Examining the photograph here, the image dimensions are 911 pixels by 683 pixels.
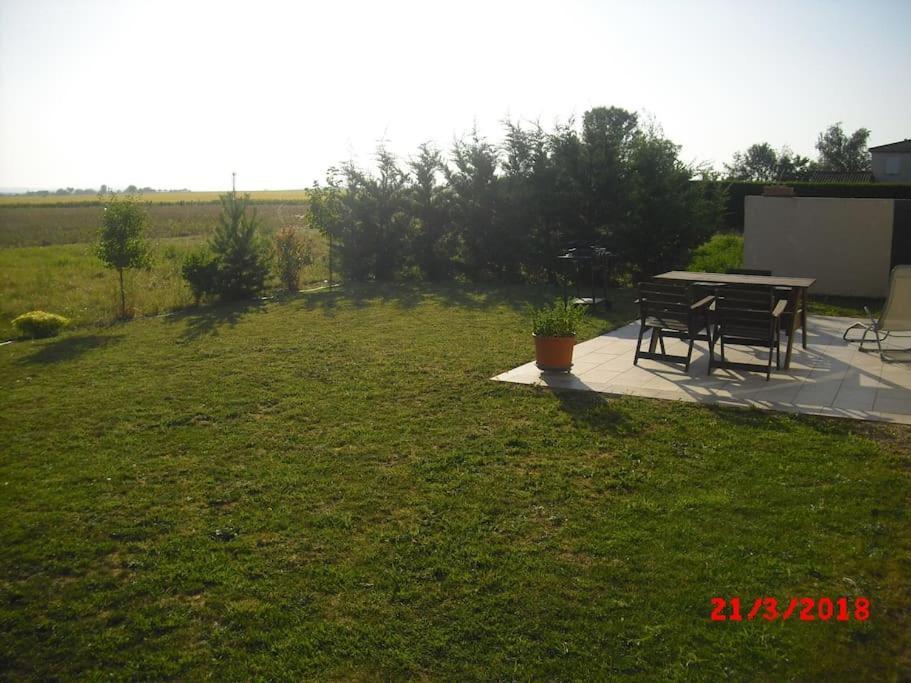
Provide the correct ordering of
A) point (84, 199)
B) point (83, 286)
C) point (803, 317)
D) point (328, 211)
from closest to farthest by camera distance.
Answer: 1. point (803, 317)
2. point (328, 211)
3. point (83, 286)
4. point (84, 199)

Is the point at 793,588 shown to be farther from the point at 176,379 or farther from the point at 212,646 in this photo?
the point at 176,379

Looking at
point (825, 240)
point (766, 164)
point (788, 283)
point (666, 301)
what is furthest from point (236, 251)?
point (766, 164)

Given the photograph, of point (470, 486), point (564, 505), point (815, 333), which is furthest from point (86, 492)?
point (815, 333)

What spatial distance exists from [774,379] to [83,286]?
15.6 m

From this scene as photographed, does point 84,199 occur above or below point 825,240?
above

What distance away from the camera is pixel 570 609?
325 centimetres

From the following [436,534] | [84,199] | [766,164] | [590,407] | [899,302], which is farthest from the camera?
[84,199]

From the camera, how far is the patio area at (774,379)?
609 centimetres

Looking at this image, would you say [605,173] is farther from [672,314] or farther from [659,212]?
[672,314]

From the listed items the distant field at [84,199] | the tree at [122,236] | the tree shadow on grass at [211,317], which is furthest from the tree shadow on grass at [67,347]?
→ the distant field at [84,199]

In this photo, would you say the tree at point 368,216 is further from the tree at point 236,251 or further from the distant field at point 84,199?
the distant field at point 84,199

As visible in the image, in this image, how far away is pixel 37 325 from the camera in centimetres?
1086

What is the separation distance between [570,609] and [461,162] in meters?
14.0

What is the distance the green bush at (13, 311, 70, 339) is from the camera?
35.4 feet
